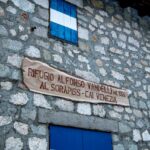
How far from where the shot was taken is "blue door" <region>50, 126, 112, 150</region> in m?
4.56

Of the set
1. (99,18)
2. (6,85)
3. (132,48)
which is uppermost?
(99,18)

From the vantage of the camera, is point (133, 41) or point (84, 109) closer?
point (84, 109)

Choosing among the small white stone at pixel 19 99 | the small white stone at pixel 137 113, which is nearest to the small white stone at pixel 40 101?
the small white stone at pixel 19 99

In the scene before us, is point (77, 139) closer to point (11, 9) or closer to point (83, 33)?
point (83, 33)

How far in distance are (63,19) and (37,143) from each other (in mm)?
2333

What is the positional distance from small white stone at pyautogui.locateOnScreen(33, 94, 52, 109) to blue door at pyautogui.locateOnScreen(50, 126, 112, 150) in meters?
0.34

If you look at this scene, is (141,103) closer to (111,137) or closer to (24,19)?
(111,137)

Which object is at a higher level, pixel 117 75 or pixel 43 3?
pixel 43 3

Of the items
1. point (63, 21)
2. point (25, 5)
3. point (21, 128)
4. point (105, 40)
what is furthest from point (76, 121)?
point (25, 5)

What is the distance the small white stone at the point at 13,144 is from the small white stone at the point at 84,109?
120 centimetres

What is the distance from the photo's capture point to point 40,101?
15.1 feet

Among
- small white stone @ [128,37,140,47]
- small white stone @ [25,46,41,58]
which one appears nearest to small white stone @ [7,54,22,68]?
small white stone @ [25,46,41,58]

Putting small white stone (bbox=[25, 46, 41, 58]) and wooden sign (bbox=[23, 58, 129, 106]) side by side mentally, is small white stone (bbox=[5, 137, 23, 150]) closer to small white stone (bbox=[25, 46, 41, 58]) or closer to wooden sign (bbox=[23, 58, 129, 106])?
wooden sign (bbox=[23, 58, 129, 106])

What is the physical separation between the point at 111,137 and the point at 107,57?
1.57 metres
